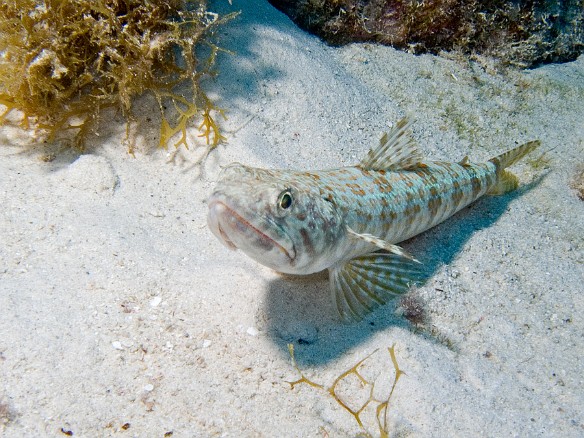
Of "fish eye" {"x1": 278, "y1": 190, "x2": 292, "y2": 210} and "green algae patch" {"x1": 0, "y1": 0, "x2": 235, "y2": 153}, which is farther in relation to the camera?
"green algae patch" {"x1": 0, "y1": 0, "x2": 235, "y2": 153}

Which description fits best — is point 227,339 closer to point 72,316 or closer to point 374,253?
point 72,316

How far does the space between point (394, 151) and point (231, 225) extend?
1.78m

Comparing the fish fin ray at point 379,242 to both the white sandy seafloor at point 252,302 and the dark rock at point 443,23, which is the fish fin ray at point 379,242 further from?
the dark rock at point 443,23

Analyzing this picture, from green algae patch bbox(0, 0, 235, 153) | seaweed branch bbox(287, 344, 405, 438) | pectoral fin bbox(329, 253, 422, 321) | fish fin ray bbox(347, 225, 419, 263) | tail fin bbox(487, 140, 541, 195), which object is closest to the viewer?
seaweed branch bbox(287, 344, 405, 438)

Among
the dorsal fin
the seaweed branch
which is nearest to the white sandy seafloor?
the seaweed branch

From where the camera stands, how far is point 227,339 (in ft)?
8.70

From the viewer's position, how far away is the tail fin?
4348 millimetres

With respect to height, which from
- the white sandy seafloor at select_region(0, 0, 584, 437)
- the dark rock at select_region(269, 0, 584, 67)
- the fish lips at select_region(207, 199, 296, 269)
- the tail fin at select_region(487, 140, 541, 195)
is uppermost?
the dark rock at select_region(269, 0, 584, 67)

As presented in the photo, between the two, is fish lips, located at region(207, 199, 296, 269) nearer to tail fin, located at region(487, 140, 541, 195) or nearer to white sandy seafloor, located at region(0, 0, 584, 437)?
white sandy seafloor, located at region(0, 0, 584, 437)

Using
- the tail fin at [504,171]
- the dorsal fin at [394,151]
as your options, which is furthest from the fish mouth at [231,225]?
the tail fin at [504,171]

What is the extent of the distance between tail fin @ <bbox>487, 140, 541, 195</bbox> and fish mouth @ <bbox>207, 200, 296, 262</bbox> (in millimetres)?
3090

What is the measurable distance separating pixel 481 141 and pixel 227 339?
13.9 feet

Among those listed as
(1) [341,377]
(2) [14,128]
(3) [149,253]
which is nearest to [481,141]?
(1) [341,377]

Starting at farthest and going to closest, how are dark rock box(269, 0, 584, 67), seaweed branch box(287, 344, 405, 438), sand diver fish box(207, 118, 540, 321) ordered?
dark rock box(269, 0, 584, 67)
sand diver fish box(207, 118, 540, 321)
seaweed branch box(287, 344, 405, 438)
